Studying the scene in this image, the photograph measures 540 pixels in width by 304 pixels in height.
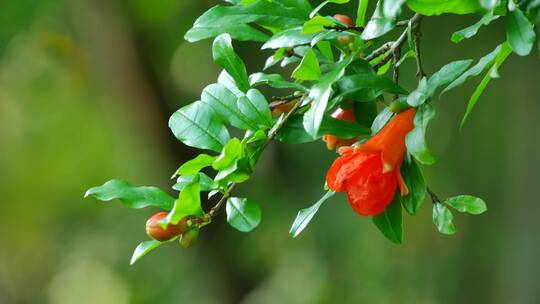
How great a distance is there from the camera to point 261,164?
2.93 metres

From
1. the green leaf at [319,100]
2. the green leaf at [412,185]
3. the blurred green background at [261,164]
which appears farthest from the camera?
the blurred green background at [261,164]

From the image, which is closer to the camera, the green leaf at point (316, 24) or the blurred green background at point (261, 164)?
the green leaf at point (316, 24)

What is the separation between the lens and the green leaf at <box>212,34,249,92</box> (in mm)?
619

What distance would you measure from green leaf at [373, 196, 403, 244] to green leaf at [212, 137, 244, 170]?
0.44 feet

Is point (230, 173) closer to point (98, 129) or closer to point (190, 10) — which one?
point (190, 10)

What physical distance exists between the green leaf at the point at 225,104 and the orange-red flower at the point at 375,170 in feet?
0.25

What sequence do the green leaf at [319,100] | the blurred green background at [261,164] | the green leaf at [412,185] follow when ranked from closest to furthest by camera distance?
the green leaf at [319,100], the green leaf at [412,185], the blurred green background at [261,164]

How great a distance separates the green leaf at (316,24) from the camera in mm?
588

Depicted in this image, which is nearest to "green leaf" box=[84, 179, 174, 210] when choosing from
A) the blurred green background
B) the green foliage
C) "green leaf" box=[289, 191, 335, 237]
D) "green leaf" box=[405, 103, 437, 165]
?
the green foliage

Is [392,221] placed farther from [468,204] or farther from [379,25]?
[379,25]

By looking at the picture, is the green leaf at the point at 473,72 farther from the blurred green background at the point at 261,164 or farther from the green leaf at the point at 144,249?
the blurred green background at the point at 261,164

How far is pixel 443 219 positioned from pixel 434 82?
111 millimetres

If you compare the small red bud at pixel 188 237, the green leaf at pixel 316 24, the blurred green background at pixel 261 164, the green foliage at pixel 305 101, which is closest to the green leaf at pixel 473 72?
the green foliage at pixel 305 101

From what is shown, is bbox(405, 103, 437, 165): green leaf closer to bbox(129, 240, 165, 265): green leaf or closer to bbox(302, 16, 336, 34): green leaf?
bbox(302, 16, 336, 34): green leaf
